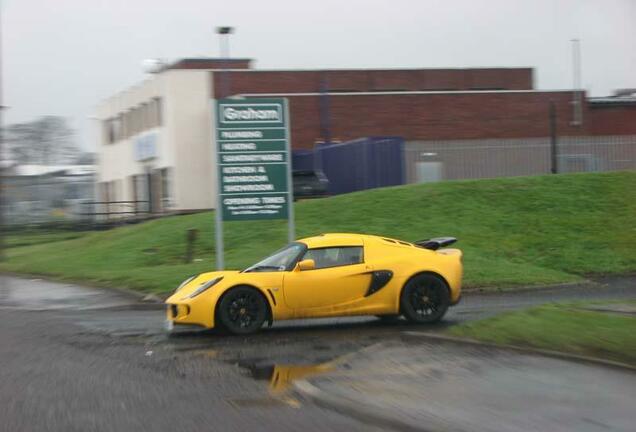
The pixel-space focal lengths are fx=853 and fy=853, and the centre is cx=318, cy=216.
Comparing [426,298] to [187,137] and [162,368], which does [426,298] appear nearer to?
[162,368]

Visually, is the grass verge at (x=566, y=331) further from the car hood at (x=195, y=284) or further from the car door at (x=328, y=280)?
the car hood at (x=195, y=284)

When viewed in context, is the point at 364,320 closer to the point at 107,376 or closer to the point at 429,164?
the point at 107,376

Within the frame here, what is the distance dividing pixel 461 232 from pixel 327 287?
12.1 m

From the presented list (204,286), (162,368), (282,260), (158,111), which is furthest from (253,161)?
(158,111)

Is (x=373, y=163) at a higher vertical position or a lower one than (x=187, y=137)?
lower

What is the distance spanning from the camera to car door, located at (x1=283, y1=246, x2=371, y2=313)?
1186cm

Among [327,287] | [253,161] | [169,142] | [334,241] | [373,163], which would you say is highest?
[169,142]

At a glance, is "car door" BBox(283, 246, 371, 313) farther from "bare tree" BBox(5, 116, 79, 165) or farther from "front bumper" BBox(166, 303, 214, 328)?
"bare tree" BBox(5, 116, 79, 165)

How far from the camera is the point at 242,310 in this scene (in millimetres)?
11812

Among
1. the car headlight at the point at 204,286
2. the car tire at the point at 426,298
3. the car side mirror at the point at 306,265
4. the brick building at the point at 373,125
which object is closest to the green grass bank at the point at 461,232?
the car tire at the point at 426,298

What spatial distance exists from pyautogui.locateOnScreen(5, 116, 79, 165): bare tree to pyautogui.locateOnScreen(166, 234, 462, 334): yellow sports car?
78.6 m

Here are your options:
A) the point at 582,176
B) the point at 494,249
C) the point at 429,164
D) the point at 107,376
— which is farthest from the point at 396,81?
the point at 107,376

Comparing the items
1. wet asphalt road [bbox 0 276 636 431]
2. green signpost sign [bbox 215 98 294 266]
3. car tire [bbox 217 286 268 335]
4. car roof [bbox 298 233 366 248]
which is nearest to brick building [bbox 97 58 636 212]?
green signpost sign [bbox 215 98 294 266]

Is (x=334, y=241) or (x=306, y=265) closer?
(x=306, y=265)
